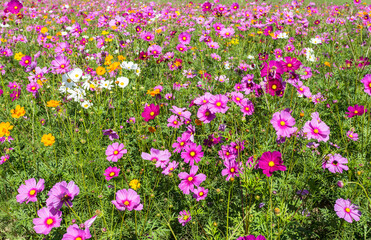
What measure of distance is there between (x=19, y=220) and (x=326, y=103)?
2.97 m

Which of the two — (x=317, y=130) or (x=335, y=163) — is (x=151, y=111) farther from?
(x=335, y=163)

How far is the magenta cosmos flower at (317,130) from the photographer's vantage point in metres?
1.39

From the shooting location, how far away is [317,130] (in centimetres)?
140

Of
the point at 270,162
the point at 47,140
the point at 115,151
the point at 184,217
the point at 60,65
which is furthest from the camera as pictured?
the point at 60,65

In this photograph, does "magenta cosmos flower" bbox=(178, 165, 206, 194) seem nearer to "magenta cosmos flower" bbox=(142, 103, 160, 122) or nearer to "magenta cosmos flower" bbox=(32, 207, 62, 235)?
"magenta cosmos flower" bbox=(142, 103, 160, 122)

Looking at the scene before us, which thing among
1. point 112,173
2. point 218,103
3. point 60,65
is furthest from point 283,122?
point 60,65

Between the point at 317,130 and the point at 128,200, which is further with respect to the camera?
the point at 317,130

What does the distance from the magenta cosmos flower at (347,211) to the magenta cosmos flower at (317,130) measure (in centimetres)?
39

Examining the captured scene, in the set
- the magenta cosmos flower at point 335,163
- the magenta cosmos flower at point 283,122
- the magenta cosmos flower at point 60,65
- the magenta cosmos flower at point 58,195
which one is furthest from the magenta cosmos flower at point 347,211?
the magenta cosmos flower at point 60,65

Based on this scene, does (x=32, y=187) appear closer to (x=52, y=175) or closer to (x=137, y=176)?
(x=52, y=175)

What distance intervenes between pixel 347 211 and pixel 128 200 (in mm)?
1289

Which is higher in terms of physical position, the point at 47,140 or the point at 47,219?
the point at 47,140

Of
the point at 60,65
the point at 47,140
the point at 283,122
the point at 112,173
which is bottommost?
the point at 112,173

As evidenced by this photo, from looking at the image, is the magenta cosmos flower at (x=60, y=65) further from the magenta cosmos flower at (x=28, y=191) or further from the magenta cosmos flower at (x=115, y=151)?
the magenta cosmos flower at (x=28, y=191)
